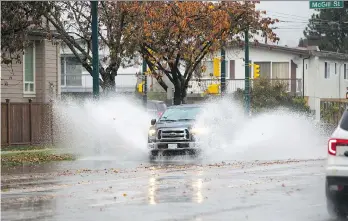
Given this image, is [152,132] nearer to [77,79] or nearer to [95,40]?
[95,40]

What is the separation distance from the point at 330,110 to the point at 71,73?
20.0 meters

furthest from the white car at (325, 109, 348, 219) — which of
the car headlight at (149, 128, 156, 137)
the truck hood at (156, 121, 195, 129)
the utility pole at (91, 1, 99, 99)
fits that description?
the utility pole at (91, 1, 99, 99)

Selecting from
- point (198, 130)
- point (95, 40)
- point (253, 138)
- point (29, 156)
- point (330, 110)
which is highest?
point (95, 40)

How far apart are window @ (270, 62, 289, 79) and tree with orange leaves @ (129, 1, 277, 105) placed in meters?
22.1

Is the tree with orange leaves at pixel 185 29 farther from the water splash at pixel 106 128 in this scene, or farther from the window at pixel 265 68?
the window at pixel 265 68

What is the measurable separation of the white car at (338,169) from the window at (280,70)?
1925 inches

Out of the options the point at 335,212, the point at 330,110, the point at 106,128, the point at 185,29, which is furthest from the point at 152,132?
the point at 330,110

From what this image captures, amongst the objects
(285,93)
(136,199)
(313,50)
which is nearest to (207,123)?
(136,199)

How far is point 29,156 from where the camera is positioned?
2902cm

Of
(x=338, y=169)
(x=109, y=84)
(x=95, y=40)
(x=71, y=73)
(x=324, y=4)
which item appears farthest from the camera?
(x=71, y=73)

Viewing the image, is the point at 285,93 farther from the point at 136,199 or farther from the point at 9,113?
the point at 136,199

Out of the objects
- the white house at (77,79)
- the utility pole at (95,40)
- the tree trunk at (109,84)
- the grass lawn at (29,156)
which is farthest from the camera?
the white house at (77,79)

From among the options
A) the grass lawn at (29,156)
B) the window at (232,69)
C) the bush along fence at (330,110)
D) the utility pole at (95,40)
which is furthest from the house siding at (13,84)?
the window at (232,69)

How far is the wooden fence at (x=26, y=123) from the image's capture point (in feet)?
116
